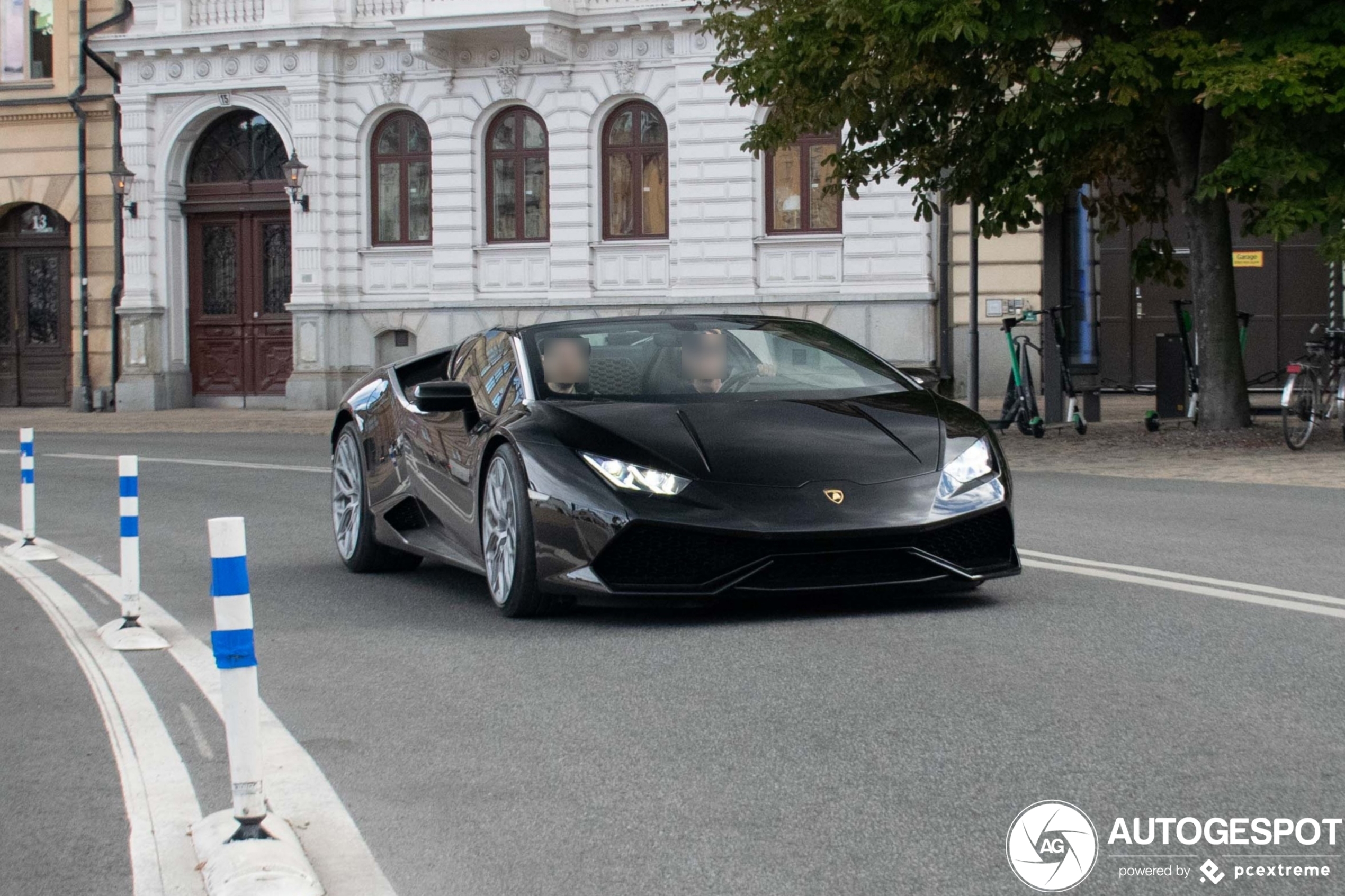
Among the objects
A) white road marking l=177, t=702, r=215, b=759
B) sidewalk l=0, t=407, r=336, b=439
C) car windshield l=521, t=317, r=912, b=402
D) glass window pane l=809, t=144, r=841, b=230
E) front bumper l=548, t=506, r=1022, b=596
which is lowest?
sidewalk l=0, t=407, r=336, b=439

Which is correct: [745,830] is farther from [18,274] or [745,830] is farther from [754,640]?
[18,274]

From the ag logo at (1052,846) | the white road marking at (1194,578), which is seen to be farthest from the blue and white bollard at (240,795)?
the white road marking at (1194,578)

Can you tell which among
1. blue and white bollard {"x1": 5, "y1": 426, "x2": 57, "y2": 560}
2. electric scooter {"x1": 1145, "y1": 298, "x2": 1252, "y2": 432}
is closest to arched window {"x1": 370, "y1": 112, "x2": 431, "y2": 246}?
electric scooter {"x1": 1145, "y1": 298, "x2": 1252, "y2": 432}

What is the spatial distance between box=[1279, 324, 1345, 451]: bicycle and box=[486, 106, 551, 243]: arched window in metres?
16.7

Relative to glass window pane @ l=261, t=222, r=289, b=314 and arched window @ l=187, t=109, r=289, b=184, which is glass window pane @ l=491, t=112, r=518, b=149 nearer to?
arched window @ l=187, t=109, r=289, b=184

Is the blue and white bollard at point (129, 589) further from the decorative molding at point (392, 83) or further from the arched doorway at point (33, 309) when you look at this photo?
the arched doorway at point (33, 309)

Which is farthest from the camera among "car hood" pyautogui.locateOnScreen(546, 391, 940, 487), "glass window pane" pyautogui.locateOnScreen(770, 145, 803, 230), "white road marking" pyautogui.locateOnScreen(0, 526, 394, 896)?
"glass window pane" pyautogui.locateOnScreen(770, 145, 803, 230)

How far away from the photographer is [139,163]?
34.9 meters

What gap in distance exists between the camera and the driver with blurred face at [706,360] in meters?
8.49

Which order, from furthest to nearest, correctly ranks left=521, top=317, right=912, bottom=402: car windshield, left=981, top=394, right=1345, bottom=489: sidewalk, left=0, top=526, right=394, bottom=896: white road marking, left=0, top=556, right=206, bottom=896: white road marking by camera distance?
left=981, top=394, right=1345, bottom=489: sidewalk → left=521, top=317, right=912, bottom=402: car windshield → left=0, top=556, right=206, bottom=896: white road marking → left=0, top=526, right=394, bottom=896: white road marking

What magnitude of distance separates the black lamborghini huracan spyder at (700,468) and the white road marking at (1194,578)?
1.21 metres

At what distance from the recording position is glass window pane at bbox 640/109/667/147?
32.8 metres

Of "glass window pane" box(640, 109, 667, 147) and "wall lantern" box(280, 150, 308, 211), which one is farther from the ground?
"glass window pane" box(640, 109, 667, 147)

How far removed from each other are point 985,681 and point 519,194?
27971 mm
